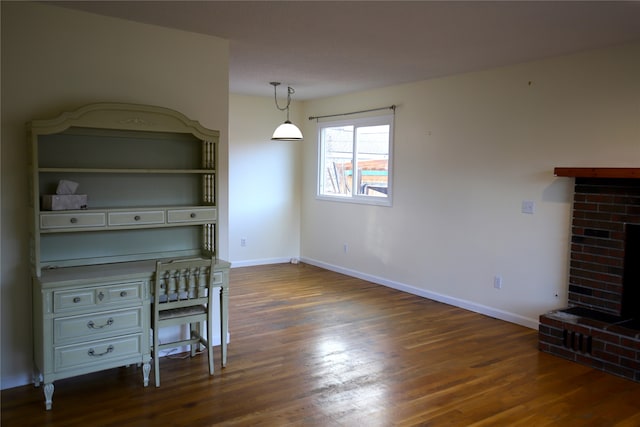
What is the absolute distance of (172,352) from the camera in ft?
12.5

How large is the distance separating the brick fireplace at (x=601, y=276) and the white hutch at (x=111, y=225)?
8.60 ft

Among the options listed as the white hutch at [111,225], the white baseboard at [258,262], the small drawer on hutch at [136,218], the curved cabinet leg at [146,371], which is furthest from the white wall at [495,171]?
the curved cabinet leg at [146,371]

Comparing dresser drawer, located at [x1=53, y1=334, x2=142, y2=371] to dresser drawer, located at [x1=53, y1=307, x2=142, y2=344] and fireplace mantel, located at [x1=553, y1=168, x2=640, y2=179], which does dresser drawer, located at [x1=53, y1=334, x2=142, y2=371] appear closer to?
dresser drawer, located at [x1=53, y1=307, x2=142, y2=344]

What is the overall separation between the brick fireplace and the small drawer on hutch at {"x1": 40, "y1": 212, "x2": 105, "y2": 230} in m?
3.38

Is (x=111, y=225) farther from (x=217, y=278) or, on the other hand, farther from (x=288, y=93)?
(x=288, y=93)

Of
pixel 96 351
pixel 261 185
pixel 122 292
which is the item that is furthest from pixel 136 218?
pixel 261 185

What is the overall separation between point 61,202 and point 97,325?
0.81 m

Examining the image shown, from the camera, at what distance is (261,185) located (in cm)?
723

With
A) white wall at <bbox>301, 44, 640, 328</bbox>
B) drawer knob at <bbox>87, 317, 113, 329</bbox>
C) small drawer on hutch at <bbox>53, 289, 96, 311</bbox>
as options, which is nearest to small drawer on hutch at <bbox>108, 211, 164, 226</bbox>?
small drawer on hutch at <bbox>53, 289, 96, 311</bbox>

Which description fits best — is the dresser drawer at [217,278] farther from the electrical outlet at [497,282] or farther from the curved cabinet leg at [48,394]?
the electrical outlet at [497,282]

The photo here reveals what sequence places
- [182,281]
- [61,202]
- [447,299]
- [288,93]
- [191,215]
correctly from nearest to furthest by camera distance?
[61,202] → [182,281] → [191,215] → [447,299] → [288,93]

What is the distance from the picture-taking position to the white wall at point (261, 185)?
6.97 metres

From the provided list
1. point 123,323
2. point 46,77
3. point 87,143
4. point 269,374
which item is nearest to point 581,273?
point 269,374

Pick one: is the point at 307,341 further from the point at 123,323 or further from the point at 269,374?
the point at 123,323
